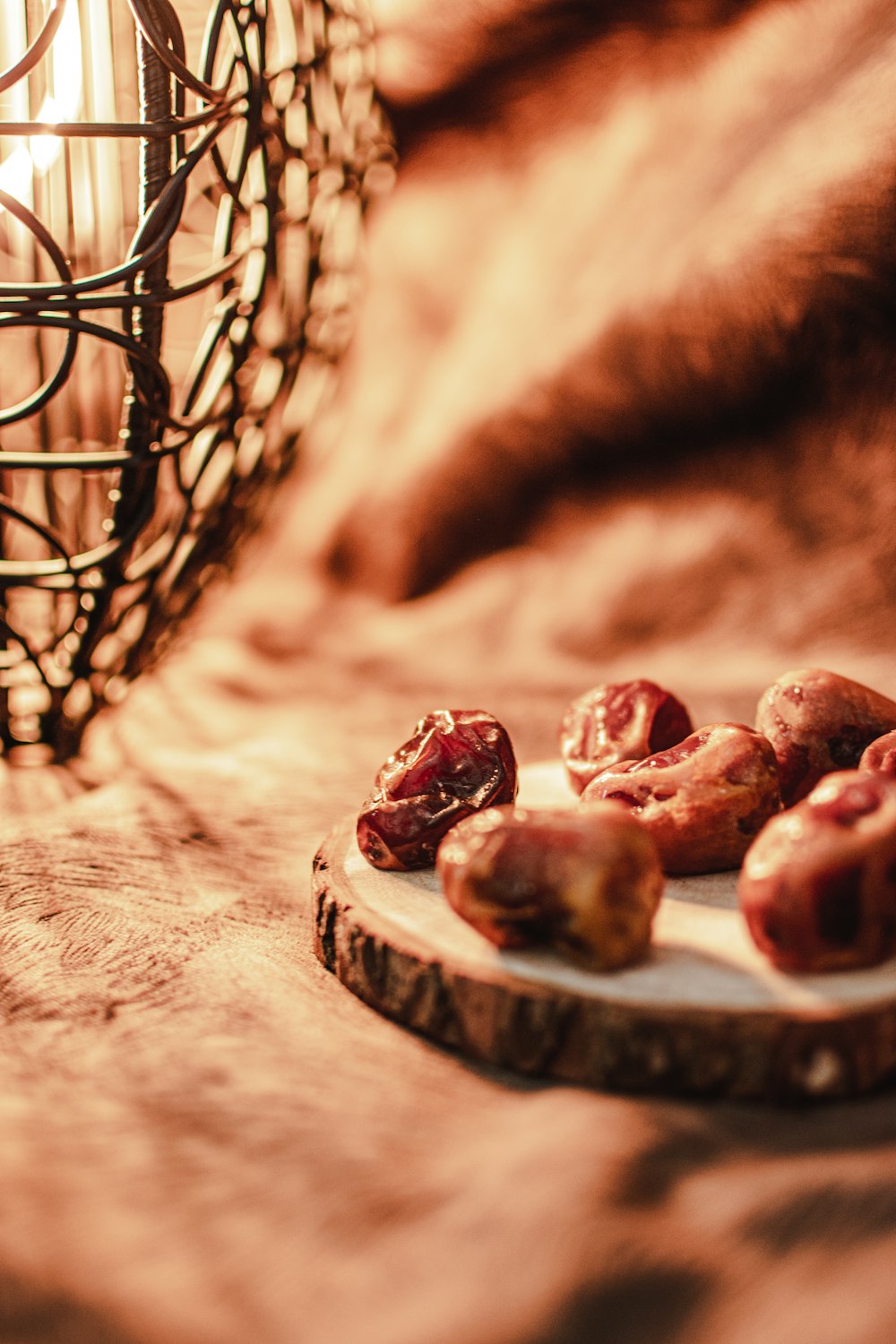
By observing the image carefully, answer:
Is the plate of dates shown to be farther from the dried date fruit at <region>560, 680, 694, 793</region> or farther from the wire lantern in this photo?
the wire lantern

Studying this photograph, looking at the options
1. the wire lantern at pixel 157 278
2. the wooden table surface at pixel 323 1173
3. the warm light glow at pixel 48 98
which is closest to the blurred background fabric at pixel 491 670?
the wooden table surface at pixel 323 1173

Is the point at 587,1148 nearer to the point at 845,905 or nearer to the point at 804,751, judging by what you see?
the point at 845,905

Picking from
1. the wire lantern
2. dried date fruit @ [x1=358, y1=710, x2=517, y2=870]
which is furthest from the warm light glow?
dried date fruit @ [x1=358, y1=710, x2=517, y2=870]

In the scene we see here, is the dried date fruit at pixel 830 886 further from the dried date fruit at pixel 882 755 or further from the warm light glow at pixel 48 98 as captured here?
the warm light glow at pixel 48 98

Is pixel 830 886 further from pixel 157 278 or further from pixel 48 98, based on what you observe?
pixel 48 98

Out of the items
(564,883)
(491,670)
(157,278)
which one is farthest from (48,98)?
(564,883)

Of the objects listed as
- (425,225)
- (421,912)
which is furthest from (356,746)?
(425,225)
